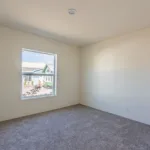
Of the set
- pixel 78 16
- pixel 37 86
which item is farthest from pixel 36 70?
pixel 78 16

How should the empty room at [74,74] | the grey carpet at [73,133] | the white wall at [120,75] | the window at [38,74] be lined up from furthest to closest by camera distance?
the window at [38,74] < the white wall at [120,75] < the empty room at [74,74] < the grey carpet at [73,133]

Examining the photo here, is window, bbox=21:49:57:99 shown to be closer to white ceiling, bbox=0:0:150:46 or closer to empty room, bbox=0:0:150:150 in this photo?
empty room, bbox=0:0:150:150

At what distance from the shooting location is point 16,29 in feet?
10.7

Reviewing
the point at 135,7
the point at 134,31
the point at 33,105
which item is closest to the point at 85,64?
the point at 134,31

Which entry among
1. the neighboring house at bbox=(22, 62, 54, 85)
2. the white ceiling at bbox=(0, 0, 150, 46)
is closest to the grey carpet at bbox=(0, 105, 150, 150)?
the neighboring house at bbox=(22, 62, 54, 85)

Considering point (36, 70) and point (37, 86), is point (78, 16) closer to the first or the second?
point (36, 70)

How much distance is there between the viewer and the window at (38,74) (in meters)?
3.58

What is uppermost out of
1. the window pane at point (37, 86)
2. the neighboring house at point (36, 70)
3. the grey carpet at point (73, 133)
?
the neighboring house at point (36, 70)

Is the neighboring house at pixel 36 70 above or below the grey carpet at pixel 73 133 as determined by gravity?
above

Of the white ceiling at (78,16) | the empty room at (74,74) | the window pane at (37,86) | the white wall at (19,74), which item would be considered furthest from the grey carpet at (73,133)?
the white ceiling at (78,16)

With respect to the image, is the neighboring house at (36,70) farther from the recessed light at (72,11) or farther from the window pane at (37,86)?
the recessed light at (72,11)

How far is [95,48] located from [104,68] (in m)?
0.79

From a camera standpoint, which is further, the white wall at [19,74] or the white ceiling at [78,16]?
the white wall at [19,74]

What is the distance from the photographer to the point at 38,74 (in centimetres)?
384
